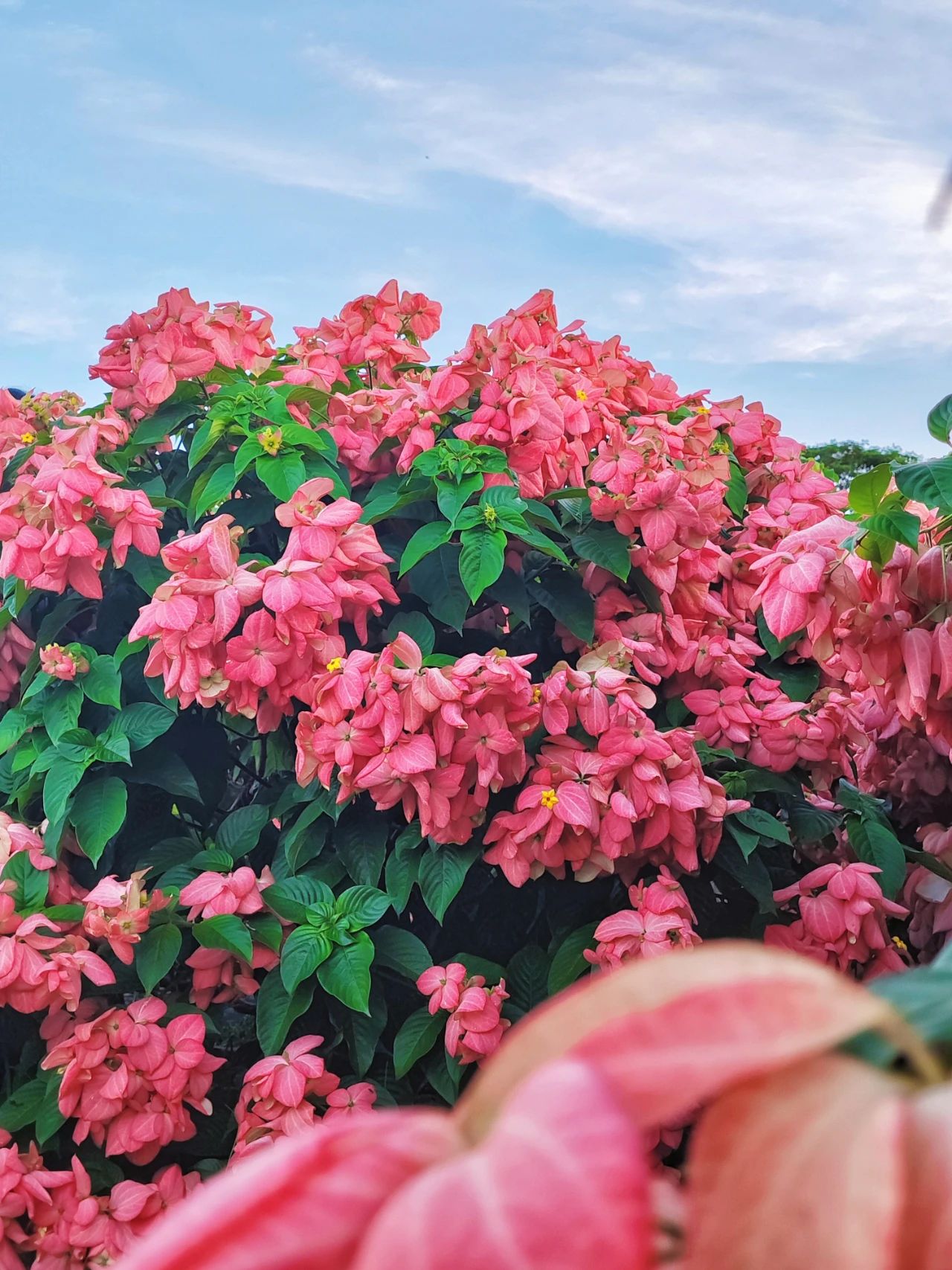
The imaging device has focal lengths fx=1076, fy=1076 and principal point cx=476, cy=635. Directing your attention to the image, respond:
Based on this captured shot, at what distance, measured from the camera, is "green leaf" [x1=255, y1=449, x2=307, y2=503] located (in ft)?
5.10

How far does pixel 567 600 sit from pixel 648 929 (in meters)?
0.53

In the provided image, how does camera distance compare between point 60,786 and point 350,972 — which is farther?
point 60,786

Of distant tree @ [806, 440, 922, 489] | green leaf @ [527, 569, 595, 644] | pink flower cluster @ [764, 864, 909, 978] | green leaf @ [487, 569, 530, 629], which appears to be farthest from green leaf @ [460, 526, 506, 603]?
distant tree @ [806, 440, 922, 489]

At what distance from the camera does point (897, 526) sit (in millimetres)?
1215

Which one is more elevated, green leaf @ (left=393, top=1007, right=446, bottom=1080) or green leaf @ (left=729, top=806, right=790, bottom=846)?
green leaf @ (left=729, top=806, right=790, bottom=846)

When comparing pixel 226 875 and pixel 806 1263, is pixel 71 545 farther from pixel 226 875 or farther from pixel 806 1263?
pixel 806 1263

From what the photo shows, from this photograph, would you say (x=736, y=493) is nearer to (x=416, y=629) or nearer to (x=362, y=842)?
(x=416, y=629)

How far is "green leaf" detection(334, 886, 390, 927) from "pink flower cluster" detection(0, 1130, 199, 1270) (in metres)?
0.46

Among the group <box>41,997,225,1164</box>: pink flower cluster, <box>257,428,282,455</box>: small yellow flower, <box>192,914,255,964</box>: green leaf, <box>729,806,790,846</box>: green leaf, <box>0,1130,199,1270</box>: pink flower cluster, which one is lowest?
<box>0,1130,199,1270</box>: pink flower cluster

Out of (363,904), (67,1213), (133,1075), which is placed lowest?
(67,1213)

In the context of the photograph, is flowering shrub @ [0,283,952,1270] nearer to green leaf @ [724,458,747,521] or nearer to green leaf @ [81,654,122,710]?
green leaf @ [81,654,122,710]

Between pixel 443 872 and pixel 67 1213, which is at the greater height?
pixel 443 872

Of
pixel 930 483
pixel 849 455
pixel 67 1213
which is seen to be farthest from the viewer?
pixel 849 455

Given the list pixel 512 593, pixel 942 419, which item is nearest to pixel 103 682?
pixel 512 593
